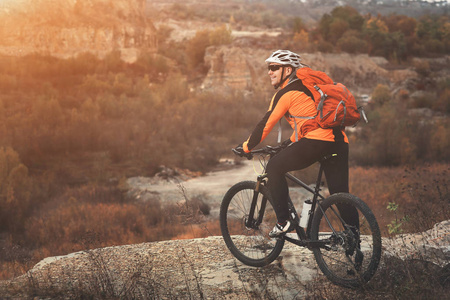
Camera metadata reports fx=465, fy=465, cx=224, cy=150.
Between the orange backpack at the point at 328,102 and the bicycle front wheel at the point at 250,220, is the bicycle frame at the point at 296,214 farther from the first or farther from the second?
the orange backpack at the point at 328,102

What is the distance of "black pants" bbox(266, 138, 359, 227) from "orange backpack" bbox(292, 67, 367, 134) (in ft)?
0.59

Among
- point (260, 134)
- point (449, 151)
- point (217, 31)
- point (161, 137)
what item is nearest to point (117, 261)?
point (260, 134)

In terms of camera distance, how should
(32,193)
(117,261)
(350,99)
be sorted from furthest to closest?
(32,193) < (117,261) < (350,99)

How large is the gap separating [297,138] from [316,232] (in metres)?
0.81

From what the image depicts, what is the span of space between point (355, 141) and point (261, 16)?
173ft

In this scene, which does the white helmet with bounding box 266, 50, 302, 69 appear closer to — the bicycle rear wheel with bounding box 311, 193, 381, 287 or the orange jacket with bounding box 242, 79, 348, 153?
the orange jacket with bounding box 242, 79, 348, 153

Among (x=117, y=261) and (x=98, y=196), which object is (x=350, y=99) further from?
(x=98, y=196)

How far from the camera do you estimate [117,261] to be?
5164 mm

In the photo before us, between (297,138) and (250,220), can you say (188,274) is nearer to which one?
(250,220)

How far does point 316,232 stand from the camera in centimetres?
391

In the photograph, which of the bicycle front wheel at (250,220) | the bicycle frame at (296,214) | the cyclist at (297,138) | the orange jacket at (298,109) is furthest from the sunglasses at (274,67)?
the bicycle front wheel at (250,220)

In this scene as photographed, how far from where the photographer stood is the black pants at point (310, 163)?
3.77 m

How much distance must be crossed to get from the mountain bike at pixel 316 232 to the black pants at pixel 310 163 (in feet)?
0.21

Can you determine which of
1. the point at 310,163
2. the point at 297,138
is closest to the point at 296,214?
the point at 310,163
